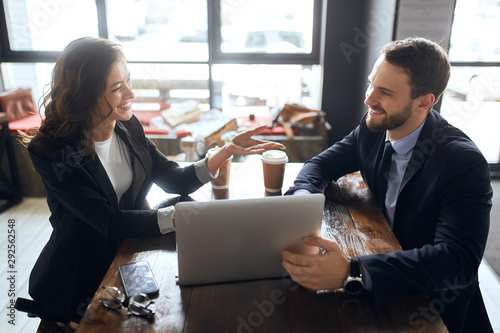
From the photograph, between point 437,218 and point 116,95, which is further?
point 116,95

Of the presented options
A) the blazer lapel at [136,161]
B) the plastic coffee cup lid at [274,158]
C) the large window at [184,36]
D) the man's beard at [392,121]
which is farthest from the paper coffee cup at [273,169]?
the large window at [184,36]

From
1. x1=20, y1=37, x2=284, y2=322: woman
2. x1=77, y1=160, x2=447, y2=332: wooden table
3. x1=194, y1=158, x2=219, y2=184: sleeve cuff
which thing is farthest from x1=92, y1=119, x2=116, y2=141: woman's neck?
x1=77, y1=160, x2=447, y2=332: wooden table

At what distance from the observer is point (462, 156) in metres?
1.23

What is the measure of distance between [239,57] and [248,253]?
2.74 m

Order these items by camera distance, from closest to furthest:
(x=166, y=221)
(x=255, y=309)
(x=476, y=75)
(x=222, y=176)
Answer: (x=255, y=309) → (x=166, y=221) → (x=222, y=176) → (x=476, y=75)

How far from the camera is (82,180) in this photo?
1305 millimetres

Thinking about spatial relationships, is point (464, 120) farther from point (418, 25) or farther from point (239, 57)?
point (239, 57)

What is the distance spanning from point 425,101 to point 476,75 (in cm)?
253

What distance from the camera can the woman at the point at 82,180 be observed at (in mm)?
1274

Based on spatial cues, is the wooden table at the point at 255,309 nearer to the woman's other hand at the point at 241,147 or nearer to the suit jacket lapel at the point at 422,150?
the suit jacket lapel at the point at 422,150

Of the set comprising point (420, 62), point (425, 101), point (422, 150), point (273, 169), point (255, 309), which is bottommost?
point (255, 309)

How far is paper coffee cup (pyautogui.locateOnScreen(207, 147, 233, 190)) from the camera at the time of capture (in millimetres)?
1571

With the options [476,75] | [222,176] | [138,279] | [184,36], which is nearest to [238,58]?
[184,36]

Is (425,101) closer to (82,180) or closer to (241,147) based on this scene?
(241,147)
